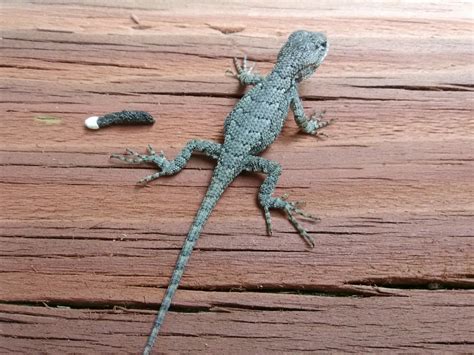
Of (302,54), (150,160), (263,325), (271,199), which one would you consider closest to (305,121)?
(302,54)

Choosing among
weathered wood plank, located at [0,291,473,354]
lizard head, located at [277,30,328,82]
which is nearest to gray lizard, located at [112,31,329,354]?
lizard head, located at [277,30,328,82]

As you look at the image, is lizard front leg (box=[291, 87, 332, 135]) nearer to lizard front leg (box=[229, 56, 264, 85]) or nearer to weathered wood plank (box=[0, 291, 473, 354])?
lizard front leg (box=[229, 56, 264, 85])

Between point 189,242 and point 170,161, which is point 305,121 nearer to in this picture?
point 170,161

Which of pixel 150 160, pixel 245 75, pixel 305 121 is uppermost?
pixel 245 75

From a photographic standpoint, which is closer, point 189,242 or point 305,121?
point 189,242

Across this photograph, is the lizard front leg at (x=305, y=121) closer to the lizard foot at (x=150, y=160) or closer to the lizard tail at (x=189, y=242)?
the lizard tail at (x=189, y=242)

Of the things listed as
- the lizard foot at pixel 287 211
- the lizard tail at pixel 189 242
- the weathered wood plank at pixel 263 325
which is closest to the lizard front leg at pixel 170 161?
the lizard tail at pixel 189 242

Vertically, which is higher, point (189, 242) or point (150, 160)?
point (150, 160)
